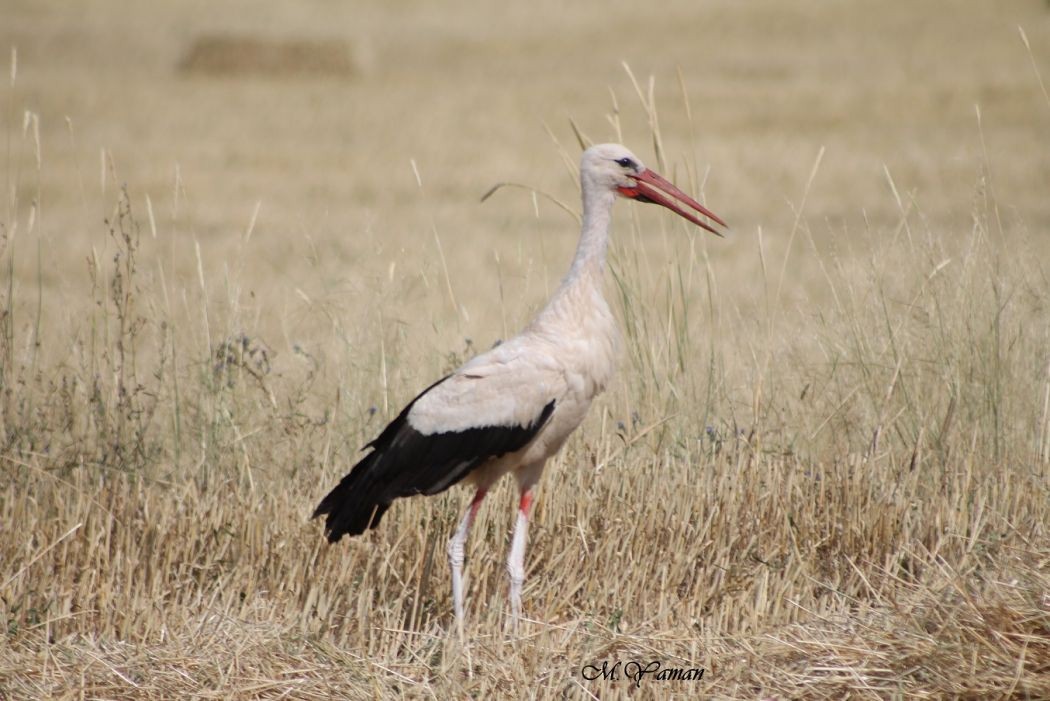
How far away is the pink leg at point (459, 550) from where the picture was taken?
3945 millimetres

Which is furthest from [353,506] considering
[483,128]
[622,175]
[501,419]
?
[483,128]

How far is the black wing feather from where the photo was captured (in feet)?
12.8

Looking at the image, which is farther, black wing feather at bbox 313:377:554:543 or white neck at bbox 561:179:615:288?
white neck at bbox 561:179:615:288

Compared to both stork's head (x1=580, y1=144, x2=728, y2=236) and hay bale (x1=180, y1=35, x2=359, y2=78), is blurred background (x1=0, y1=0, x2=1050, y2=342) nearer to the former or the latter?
hay bale (x1=180, y1=35, x2=359, y2=78)

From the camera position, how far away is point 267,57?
24.1m

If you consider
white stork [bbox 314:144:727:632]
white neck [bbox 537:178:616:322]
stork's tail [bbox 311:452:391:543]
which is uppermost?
white neck [bbox 537:178:616:322]

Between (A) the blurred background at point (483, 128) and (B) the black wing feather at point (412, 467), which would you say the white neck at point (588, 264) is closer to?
(B) the black wing feather at point (412, 467)

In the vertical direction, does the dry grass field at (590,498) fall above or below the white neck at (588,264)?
below

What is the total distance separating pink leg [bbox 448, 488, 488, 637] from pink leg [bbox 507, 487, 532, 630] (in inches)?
5.9

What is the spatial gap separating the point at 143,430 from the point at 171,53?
25.6m

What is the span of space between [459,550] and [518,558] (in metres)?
0.20

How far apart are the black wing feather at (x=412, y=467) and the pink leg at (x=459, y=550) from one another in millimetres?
191
